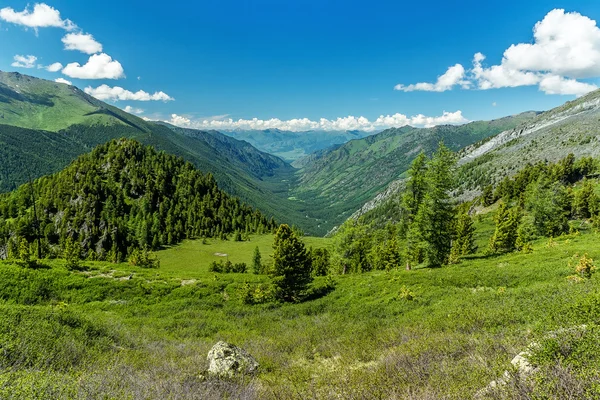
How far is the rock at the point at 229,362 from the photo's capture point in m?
13.5

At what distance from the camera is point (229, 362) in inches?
544

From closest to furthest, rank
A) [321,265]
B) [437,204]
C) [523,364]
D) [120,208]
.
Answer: [523,364] → [437,204] → [321,265] → [120,208]

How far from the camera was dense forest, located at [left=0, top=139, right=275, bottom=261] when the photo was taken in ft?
389

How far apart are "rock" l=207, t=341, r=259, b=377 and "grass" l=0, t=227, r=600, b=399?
63 cm

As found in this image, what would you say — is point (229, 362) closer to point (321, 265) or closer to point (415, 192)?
point (415, 192)

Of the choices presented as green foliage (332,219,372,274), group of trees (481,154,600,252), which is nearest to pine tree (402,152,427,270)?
group of trees (481,154,600,252)

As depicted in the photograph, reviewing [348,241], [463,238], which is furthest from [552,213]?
[348,241]

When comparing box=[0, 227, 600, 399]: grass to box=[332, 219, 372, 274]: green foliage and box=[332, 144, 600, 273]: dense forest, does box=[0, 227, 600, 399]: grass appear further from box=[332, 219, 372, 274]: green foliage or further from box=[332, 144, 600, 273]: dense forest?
box=[332, 219, 372, 274]: green foliage

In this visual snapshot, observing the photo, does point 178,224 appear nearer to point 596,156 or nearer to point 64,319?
point 64,319

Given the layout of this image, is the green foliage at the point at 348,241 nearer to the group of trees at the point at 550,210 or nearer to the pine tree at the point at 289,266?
the group of trees at the point at 550,210

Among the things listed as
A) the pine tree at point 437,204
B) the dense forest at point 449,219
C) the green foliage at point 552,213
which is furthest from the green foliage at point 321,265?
the green foliage at point 552,213

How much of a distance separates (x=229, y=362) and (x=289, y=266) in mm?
20562

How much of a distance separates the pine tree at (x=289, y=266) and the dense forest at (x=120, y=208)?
3912 inches

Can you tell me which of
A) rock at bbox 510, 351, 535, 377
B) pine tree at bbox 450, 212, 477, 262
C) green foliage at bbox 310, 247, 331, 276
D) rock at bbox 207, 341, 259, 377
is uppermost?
rock at bbox 510, 351, 535, 377
